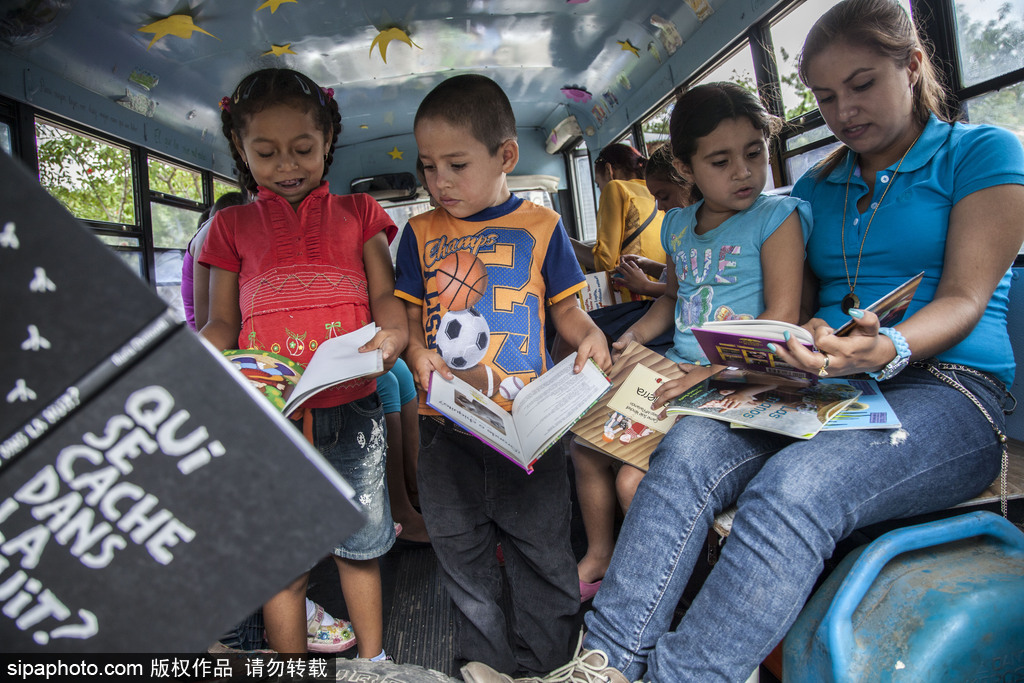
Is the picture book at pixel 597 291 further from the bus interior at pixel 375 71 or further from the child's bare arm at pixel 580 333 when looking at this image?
the child's bare arm at pixel 580 333

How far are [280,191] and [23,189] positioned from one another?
911 mm

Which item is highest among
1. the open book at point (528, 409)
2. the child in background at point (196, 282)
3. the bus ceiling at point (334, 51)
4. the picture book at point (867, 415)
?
the bus ceiling at point (334, 51)

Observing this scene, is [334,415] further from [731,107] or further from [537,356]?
[731,107]

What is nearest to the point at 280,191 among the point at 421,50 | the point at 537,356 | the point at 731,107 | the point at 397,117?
the point at 537,356

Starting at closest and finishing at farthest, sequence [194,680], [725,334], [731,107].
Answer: [194,680], [725,334], [731,107]

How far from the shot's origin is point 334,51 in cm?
430

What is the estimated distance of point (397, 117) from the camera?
614 centimetres

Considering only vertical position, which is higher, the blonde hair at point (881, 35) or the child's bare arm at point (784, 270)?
the blonde hair at point (881, 35)

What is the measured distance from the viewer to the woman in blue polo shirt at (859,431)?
0.91 metres

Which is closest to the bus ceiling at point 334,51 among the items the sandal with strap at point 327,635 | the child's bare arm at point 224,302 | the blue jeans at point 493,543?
the child's bare arm at point 224,302

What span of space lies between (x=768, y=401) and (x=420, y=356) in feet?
2.28

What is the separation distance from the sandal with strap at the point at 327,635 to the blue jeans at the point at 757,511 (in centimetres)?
85

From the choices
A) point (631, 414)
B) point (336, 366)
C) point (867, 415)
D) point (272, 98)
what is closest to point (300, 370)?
point (336, 366)

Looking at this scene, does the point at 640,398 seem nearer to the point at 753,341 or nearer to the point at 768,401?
the point at 768,401
